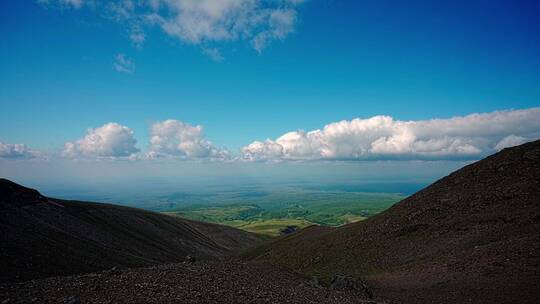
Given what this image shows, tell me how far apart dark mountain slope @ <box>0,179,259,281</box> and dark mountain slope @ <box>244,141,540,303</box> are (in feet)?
93.6

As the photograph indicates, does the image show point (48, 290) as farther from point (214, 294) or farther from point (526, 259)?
point (526, 259)

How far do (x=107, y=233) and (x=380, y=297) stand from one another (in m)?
60.3

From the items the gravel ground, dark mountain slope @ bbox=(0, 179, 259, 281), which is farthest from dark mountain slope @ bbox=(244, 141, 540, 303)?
dark mountain slope @ bbox=(0, 179, 259, 281)

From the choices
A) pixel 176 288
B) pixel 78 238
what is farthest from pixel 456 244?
pixel 78 238

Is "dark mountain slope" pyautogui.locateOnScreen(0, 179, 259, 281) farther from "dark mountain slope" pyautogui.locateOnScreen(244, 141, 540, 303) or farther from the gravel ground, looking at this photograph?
"dark mountain slope" pyautogui.locateOnScreen(244, 141, 540, 303)

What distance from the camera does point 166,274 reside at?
72.2 feet

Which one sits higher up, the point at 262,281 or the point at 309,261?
the point at 262,281

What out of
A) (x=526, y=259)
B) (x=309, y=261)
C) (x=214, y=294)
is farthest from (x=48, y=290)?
(x=309, y=261)

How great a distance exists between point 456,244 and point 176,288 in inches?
1387

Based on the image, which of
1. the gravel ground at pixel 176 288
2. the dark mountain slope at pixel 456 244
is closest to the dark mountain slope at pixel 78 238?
the gravel ground at pixel 176 288

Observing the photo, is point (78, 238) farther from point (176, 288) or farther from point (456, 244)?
point (456, 244)

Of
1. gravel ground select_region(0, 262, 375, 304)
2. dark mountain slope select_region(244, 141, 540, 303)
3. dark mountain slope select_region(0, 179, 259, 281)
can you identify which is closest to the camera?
gravel ground select_region(0, 262, 375, 304)

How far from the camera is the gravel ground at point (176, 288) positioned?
16.9 m

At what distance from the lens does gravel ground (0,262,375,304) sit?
16.9 meters
